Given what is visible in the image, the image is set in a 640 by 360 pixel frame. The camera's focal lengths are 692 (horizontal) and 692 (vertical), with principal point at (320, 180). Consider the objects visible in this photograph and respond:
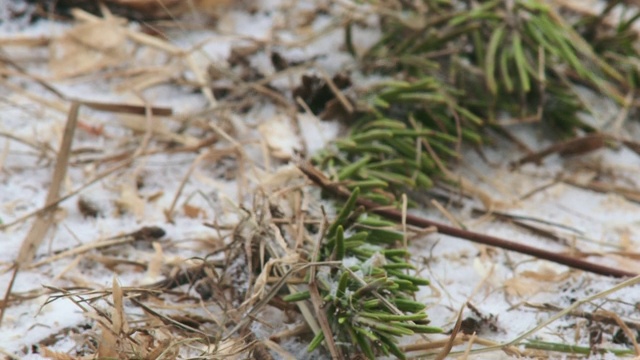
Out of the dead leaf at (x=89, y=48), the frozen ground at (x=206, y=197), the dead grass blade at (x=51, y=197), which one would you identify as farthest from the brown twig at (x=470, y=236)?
the dead leaf at (x=89, y=48)

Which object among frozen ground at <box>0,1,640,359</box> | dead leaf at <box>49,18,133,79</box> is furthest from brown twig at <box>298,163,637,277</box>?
dead leaf at <box>49,18,133,79</box>

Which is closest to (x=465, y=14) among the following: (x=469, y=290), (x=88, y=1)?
(x=469, y=290)

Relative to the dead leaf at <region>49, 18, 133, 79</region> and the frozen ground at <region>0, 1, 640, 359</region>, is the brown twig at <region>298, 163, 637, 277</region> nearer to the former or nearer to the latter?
the frozen ground at <region>0, 1, 640, 359</region>

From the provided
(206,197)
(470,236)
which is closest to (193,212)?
(206,197)

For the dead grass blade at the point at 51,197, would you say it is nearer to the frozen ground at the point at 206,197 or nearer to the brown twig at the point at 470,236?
the frozen ground at the point at 206,197

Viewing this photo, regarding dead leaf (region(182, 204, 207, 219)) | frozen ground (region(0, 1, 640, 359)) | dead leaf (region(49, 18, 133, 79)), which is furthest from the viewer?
dead leaf (region(49, 18, 133, 79))

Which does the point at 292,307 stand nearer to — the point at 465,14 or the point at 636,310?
the point at 636,310
